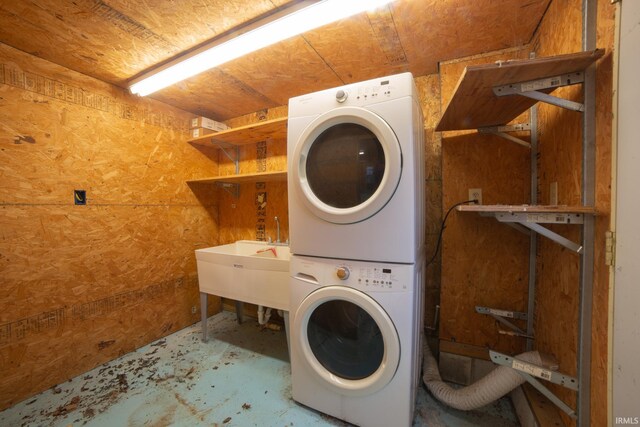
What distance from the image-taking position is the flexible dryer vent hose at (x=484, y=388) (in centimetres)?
123

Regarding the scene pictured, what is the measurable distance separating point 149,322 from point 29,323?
0.79m

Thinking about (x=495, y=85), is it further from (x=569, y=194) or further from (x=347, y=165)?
(x=347, y=165)

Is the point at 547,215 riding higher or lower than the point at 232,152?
lower

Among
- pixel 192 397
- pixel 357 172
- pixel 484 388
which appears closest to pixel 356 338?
pixel 484 388

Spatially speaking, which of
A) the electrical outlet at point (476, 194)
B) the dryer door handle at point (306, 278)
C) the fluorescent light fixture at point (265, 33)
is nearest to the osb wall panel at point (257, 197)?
the fluorescent light fixture at point (265, 33)

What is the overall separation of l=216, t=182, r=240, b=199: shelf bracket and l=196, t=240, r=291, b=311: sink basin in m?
0.84

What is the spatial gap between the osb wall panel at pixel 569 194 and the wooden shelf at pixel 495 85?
115mm

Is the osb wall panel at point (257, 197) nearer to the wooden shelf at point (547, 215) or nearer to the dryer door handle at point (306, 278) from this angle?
the dryer door handle at point (306, 278)

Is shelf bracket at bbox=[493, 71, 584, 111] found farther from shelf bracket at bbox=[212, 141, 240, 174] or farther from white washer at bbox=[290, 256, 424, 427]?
shelf bracket at bbox=[212, 141, 240, 174]

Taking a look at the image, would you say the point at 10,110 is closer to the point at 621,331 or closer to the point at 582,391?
the point at 621,331

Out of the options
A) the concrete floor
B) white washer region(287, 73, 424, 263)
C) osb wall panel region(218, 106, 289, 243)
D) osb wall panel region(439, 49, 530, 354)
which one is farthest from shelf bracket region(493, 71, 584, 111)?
osb wall panel region(218, 106, 289, 243)

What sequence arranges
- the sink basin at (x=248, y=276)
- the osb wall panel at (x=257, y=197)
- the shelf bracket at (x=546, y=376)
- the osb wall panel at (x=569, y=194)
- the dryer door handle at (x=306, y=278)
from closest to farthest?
1. the osb wall panel at (x=569, y=194)
2. the shelf bracket at (x=546, y=376)
3. the dryer door handle at (x=306, y=278)
4. the sink basin at (x=248, y=276)
5. the osb wall panel at (x=257, y=197)

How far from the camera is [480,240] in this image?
5.50 feet

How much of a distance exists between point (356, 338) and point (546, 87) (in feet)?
4.90
